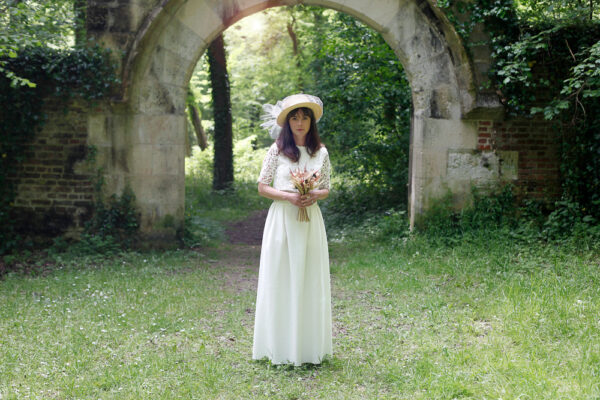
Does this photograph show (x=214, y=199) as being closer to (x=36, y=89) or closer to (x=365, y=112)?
(x=365, y=112)

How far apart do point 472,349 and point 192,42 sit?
20.7ft

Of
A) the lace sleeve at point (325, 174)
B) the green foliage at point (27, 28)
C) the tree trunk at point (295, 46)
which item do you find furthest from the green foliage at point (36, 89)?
the tree trunk at point (295, 46)

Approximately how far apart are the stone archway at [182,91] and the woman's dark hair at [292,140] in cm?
446

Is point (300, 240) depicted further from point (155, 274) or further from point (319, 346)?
point (155, 274)

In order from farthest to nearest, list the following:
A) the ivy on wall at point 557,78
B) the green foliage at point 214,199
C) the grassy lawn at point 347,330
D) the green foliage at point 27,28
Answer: the green foliage at point 214,199
the ivy on wall at point 557,78
the green foliage at point 27,28
the grassy lawn at point 347,330

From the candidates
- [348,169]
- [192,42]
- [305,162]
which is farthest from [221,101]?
[305,162]

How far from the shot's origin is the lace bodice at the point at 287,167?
462 cm

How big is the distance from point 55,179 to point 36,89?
1366 millimetres

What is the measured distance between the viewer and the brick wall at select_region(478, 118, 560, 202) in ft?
28.8

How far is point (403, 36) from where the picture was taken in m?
8.84

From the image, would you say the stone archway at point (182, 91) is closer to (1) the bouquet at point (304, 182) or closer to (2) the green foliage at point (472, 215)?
(2) the green foliage at point (472, 215)

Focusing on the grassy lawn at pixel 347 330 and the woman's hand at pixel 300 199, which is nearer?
the grassy lawn at pixel 347 330

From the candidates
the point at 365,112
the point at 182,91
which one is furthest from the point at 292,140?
the point at 365,112

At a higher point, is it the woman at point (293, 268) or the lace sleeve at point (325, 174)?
the lace sleeve at point (325, 174)
